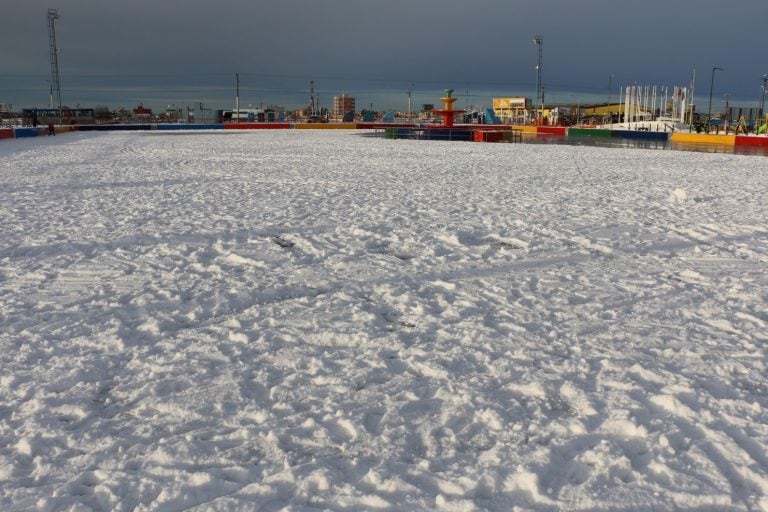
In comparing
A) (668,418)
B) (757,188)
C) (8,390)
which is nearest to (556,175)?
(757,188)

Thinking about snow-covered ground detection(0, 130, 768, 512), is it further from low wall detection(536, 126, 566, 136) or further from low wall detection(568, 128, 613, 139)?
low wall detection(536, 126, 566, 136)

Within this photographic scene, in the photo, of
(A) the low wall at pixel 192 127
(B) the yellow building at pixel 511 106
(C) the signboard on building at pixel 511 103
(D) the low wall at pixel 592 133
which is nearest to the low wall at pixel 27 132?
(A) the low wall at pixel 192 127

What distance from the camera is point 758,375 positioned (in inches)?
176

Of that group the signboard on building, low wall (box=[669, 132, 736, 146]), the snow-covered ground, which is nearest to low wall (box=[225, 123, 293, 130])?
low wall (box=[669, 132, 736, 146])

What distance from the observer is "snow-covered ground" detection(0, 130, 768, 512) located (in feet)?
10.7

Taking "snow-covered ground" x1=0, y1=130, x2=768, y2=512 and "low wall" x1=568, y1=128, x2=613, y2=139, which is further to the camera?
"low wall" x1=568, y1=128, x2=613, y2=139

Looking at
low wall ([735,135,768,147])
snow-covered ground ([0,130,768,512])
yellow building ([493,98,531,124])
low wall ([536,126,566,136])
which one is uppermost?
yellow building ([493,98,531,124])

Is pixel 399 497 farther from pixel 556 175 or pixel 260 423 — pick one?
pixel 556 175

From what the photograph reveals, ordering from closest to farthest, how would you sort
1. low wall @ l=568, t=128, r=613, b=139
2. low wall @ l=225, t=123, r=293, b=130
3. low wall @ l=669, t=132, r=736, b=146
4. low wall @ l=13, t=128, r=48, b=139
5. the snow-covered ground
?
the snow-covered ground → low wall @ l=669, t=132, r=736, b=146 → low wall @ l=13, t=128, r=48, b=139 → low wall @ l=568, t=128, r=613, b=139 → low wall @ l=225, t=123, r=293, b=130

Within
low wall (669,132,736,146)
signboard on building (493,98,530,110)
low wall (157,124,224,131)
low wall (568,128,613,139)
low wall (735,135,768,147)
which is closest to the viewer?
low wall (735,135,768,147)

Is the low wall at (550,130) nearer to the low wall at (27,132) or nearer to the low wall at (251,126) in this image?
the low wall at (251,126)

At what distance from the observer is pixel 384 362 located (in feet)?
15.4

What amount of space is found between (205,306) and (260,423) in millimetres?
2351

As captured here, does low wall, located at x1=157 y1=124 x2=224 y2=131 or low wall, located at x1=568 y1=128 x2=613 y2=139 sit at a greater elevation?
low wall, located at x1=157 y1=124 x2=224 y2=131
